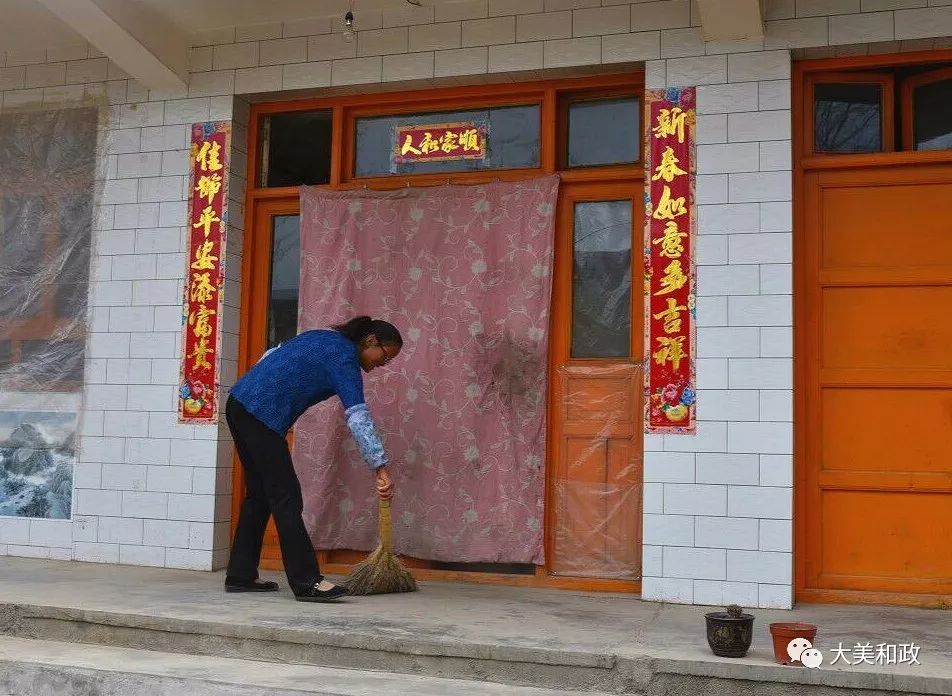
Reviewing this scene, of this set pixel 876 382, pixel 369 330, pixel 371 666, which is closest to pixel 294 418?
pixel 369 330

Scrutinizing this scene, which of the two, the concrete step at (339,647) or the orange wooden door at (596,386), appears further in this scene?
the orange wooden door at (596,386)

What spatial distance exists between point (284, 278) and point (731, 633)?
372cm

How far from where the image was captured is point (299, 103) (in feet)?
22.4

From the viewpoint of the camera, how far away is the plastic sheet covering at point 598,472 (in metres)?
5.99

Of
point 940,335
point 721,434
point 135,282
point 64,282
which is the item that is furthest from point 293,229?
point 940,335

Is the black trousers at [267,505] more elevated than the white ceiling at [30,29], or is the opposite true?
the white ceiling at [30,29]

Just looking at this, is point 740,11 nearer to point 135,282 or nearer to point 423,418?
point 423,418

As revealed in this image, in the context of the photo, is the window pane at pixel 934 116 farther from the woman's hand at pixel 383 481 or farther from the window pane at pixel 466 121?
the woman's hand at pixel 383 481

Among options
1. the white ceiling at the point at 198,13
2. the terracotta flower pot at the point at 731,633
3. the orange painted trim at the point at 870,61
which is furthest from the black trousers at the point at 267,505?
the orange painted trim at the point at 870,61

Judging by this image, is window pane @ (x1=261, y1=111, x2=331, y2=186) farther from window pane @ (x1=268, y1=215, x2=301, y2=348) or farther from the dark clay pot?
the dark clay pot

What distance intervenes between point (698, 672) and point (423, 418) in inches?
101

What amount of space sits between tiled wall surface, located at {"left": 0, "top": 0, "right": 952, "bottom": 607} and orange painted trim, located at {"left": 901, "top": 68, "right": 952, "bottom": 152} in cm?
17

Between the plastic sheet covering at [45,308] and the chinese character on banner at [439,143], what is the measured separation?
200 centimetres

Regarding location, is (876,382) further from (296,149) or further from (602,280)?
(296,149)
